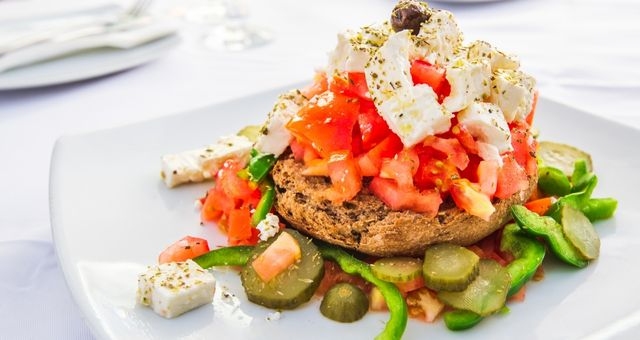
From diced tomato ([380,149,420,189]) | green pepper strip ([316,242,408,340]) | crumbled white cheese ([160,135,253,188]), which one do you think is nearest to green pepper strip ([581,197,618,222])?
diced tomato ([380,149,420,189])

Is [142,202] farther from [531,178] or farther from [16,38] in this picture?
[16,38]

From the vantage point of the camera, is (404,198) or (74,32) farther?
(74,32)

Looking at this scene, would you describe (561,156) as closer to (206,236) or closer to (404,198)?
(404,198)

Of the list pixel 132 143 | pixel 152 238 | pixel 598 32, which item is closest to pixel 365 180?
pixel 152 238

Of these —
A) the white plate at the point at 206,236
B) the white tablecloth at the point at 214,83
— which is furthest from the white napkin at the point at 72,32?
the white plate at the point at 206,236

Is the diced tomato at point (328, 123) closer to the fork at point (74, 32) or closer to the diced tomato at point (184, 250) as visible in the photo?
the diced tomato at point (184, 250)

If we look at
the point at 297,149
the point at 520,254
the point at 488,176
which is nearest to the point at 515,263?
the point at 520,254
